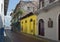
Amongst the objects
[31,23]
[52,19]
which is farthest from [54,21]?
[31,23]

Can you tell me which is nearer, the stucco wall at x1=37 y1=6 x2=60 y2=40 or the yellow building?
the stucco wall at x1=37 y1=6 x2=60 y2=40

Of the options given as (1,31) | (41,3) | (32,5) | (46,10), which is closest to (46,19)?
(46,10)

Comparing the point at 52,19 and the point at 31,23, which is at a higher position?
the point at 52,19

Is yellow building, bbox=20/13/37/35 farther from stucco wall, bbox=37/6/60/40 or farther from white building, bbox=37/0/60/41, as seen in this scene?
stucco wall, bbox=37/6/60/40

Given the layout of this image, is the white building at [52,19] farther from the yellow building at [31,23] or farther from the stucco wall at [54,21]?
the yellow building at [31,23]

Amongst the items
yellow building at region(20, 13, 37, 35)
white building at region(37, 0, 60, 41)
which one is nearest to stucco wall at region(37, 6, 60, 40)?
white building at region(37, 0, 60, 41)

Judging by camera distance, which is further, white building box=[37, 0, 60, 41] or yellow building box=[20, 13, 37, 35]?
yellow building box=[20, 13, 37, 35]

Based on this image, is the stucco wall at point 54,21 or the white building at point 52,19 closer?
the white building at point 52,19

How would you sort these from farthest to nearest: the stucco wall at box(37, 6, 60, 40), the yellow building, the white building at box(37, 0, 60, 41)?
the yellow building → the stucco wall at box(37, 6, 60, 40) → the white building at box(37, 0, 60, 41)

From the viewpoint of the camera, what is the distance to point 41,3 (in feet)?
85.1

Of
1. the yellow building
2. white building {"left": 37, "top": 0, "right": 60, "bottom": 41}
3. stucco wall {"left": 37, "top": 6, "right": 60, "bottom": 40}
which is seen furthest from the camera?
the yellow building

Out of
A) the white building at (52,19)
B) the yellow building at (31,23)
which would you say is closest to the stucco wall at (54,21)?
the white building at (52,19)

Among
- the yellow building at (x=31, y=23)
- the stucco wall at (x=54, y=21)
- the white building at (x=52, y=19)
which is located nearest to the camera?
the white building at (x=52, y=19)

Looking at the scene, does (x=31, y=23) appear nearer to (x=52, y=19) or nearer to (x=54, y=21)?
(x=52, y=19)
